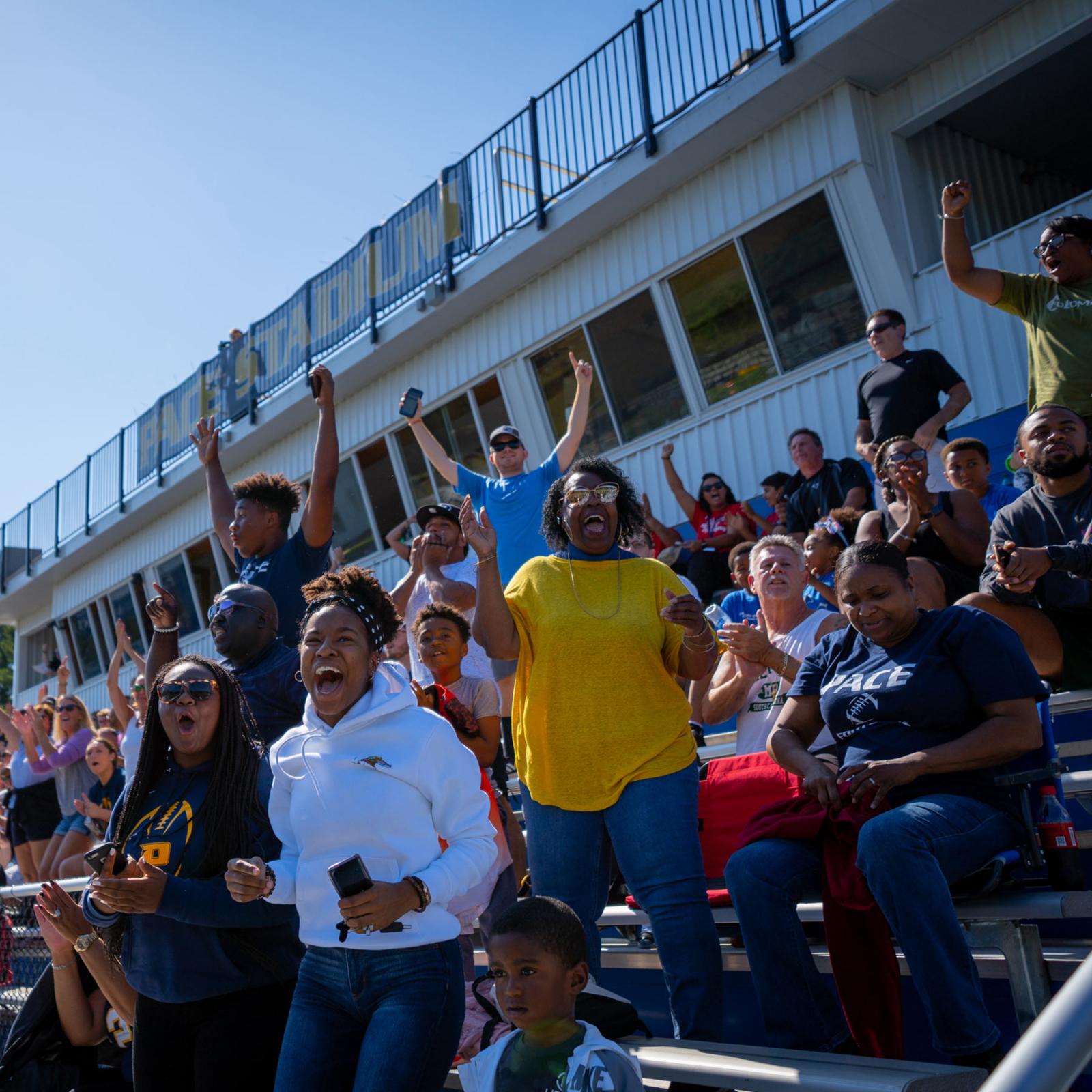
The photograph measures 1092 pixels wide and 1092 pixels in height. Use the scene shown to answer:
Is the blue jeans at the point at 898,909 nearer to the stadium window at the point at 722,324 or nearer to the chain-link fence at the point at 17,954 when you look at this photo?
the chain-link fence at the point at 17,954

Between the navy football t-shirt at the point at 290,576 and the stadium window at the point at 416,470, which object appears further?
the stadium window at the point at 416,470

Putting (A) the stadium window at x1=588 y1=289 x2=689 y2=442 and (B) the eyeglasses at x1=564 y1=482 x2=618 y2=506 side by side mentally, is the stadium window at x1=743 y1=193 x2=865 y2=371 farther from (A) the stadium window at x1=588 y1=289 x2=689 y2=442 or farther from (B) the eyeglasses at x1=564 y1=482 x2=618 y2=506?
(B) the eyeglasses at x1=564 y1=482 x2=618 y2=506

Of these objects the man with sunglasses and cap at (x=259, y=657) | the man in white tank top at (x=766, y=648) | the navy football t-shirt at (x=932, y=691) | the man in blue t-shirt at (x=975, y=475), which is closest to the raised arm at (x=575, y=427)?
the man in white tank top at (x=766, y=648)

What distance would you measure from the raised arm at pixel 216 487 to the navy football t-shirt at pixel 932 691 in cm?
253

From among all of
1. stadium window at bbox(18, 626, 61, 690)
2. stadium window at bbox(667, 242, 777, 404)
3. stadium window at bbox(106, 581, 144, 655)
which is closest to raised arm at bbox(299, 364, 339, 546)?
stadium window at bbox(667, 242, 777, 404)

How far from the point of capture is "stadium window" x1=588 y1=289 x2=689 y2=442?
34.7 feet

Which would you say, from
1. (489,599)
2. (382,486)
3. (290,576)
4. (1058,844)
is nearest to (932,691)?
(1058,844)

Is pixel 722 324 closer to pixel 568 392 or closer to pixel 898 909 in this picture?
pixel 568 392

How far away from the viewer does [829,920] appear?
3.12 m

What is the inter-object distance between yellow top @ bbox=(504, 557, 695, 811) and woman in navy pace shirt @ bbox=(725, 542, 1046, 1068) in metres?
0.42

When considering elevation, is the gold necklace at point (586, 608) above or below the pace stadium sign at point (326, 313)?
below

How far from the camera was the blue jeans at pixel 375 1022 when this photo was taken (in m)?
2.55

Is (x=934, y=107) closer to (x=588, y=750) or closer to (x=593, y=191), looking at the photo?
(x=593, y=191)

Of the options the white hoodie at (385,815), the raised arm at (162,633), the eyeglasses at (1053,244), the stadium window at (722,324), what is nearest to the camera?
the white hoodie at (385,815)
